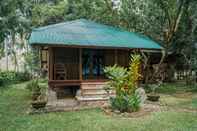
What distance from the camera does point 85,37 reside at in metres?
14.0

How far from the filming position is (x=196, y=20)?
16.6m

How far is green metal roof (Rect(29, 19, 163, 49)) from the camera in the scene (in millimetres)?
12867

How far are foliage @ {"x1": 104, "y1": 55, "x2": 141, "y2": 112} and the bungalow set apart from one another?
78.3 inches

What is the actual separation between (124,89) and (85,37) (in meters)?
4.45

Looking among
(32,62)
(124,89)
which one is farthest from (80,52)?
(32,62)

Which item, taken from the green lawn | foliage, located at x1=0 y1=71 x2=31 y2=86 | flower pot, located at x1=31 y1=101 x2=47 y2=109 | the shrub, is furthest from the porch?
foliage, located at x1=0 y1=71 x2=31 y2=86

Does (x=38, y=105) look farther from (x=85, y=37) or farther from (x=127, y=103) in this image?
(x=85, y=37)

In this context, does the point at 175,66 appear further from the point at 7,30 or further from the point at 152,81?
the point at 7,30

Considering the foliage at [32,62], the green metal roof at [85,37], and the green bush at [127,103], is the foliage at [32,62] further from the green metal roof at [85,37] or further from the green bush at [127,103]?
the green bush at [127,103]

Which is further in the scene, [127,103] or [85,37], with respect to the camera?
[85,37]

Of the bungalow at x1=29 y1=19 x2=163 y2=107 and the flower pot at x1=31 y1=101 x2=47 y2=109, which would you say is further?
the bungalow at x1=29 y1=19 x2=163 y2=107

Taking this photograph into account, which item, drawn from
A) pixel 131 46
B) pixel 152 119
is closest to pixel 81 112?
pixel 152 119

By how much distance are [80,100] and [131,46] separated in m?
4.01

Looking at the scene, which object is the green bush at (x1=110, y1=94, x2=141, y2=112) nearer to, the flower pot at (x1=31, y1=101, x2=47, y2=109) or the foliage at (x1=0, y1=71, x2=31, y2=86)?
the flower pot at (x1=31, y1=101, x2=47, y2=109)
